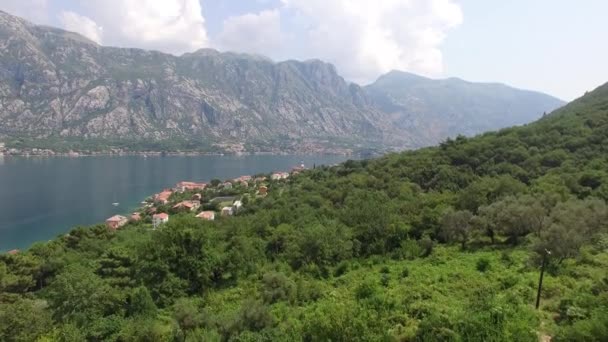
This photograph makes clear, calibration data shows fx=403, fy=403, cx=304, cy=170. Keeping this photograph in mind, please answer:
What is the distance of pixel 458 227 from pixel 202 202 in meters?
62.3

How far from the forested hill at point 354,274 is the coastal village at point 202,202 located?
16.7 metres

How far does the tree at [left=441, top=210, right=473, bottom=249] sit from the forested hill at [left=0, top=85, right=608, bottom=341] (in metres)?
0.09

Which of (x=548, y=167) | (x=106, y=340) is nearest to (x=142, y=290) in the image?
(x=106, y=340)

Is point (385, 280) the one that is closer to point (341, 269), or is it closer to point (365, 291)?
point (365, 291)

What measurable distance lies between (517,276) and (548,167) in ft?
124

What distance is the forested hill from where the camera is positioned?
1354 centimetres

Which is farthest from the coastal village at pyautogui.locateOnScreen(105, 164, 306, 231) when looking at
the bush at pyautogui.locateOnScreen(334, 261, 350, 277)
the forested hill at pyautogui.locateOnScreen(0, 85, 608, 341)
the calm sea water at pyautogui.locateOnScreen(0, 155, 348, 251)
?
the bush at pyautogui.locateOnScreen(334, 261, 350, 277)

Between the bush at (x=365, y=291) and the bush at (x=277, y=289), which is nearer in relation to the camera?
the bush at (x=365, y=291)

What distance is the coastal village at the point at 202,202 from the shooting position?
66.8m

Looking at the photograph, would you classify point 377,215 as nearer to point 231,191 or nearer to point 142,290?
point 142,290

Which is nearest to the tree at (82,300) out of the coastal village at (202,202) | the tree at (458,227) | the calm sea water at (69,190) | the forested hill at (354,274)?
the forested hill at (354,274)

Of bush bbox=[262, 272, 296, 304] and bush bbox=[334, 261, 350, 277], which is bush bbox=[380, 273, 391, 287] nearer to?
bush bbox=[334, 261, 350, 277]

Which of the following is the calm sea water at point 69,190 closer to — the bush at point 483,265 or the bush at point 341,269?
the bush at point 341,269

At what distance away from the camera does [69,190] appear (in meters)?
106
